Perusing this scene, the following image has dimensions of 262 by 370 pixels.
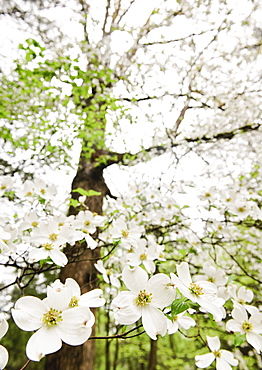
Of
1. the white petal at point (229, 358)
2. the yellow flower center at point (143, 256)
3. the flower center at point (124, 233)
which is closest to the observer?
the white petal at point (229, 358)

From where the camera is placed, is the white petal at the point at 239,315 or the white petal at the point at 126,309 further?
the white petal at the point at 239,315

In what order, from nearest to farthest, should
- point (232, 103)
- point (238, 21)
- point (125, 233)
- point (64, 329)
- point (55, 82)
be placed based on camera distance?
point (64, 329) < point (125, 233) < point (55, 82) < point (238, 21) < point (232, 103)

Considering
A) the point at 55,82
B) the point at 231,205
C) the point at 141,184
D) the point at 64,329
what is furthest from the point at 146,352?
the point at 64,329

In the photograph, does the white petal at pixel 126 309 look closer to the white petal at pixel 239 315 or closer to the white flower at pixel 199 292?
the white flower at pixel 199 292

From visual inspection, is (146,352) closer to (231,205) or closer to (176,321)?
(231,205)

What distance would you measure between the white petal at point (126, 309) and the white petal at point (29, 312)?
185 millimetres

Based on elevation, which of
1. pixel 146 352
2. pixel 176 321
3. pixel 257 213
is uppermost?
pixel 257 213

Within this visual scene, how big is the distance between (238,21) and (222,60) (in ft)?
1.74

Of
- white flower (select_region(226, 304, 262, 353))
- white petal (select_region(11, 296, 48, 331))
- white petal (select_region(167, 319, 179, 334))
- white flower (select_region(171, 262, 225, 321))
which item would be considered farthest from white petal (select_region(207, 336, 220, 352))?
white petal (select_region(11, 296, 48, 331))

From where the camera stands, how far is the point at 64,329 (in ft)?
1.91

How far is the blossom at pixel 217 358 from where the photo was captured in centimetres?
94

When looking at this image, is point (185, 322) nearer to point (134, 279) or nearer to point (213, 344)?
point (213, 344)

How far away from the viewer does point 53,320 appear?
593 mm

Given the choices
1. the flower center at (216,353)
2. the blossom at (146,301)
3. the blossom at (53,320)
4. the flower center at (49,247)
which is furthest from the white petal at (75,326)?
the flower center at (216,353)
